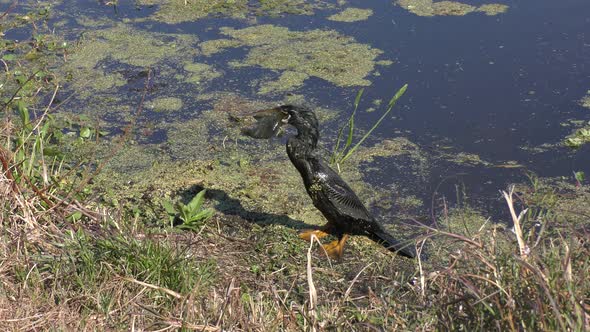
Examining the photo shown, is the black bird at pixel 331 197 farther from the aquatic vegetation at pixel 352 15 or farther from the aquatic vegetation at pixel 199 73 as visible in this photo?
the aquatic vegetation at pixel 352 15

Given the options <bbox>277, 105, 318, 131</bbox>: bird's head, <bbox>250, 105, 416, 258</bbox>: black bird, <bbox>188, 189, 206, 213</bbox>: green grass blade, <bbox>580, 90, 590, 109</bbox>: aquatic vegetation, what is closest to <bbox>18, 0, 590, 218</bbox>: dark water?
<bbox>580, 90, 590, 109</bbox>: aquatic vegetation

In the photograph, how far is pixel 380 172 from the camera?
4.27 m

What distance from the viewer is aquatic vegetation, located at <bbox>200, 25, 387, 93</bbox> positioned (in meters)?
5.35

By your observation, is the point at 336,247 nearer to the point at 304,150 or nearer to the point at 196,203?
the point at 304,150

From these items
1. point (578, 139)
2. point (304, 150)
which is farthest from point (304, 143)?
point (578, 139)

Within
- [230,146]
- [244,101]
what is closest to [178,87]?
[244,101]

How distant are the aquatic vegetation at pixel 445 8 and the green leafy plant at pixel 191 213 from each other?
3.31 metres

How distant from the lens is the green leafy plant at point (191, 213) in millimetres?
3574

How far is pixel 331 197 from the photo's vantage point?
3.49 m

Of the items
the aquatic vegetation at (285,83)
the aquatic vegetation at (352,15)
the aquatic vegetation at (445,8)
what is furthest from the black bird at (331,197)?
the aquatic vegetation at (445,8)

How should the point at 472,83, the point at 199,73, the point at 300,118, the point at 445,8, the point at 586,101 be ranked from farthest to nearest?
the point at 445,8 < the point at 199,73 < the point at 472,83 < the point at 586,101 < the point at 300,118

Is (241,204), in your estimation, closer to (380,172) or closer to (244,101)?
(380,172)

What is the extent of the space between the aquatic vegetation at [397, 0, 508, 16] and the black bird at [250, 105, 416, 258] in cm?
303

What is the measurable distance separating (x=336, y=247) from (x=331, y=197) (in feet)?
0.77
